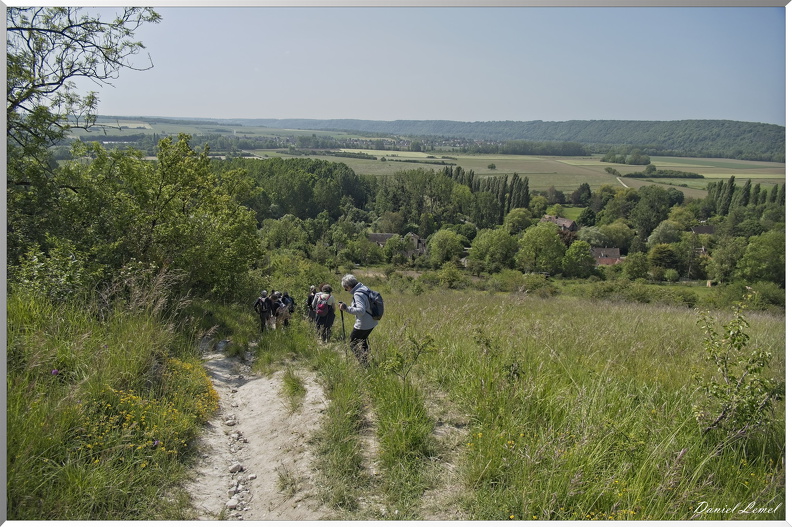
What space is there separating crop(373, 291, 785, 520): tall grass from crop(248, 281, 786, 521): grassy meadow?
1 centimetres

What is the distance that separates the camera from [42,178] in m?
7.61

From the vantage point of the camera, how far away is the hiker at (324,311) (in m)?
8.27

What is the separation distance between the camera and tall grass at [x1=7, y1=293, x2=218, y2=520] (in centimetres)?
334

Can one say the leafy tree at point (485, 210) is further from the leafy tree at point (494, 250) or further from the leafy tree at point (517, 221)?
the leafy tree at point (494, 250)

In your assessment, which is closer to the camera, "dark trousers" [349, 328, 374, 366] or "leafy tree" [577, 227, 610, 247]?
"dark trousers" [349, 328, 374, 366]

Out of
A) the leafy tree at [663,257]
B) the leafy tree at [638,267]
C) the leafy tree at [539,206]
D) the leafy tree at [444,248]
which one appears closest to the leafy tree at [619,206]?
the leafy tree at [663,257]

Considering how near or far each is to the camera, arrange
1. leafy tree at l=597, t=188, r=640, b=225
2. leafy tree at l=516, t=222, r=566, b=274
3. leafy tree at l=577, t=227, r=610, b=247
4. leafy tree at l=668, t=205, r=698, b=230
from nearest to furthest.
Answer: leafy tree at l=668, t=205, r=698, b=230, leafy tree at l=597, t=188, r=640, b=225, leafy tree at l=577, t=227, r=610, b=247, leafy tree at l=516, t=222, r=566, b=274

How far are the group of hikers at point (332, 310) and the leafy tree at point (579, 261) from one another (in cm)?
5896

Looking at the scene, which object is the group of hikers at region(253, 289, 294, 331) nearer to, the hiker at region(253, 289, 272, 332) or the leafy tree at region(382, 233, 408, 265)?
the hiker at region(253, 289, 272, 332)

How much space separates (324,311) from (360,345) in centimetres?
248

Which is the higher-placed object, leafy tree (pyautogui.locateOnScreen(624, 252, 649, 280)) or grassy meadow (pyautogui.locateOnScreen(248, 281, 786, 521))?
grassy meadow (pyautogui.locateOnScreen(248, 281, 786, 521))

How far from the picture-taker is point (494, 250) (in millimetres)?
67812

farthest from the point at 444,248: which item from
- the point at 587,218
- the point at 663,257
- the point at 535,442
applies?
the point at 535,442

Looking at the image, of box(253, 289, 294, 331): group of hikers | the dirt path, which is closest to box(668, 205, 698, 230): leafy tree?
box(253, 289, 294, 331): group of hikers
